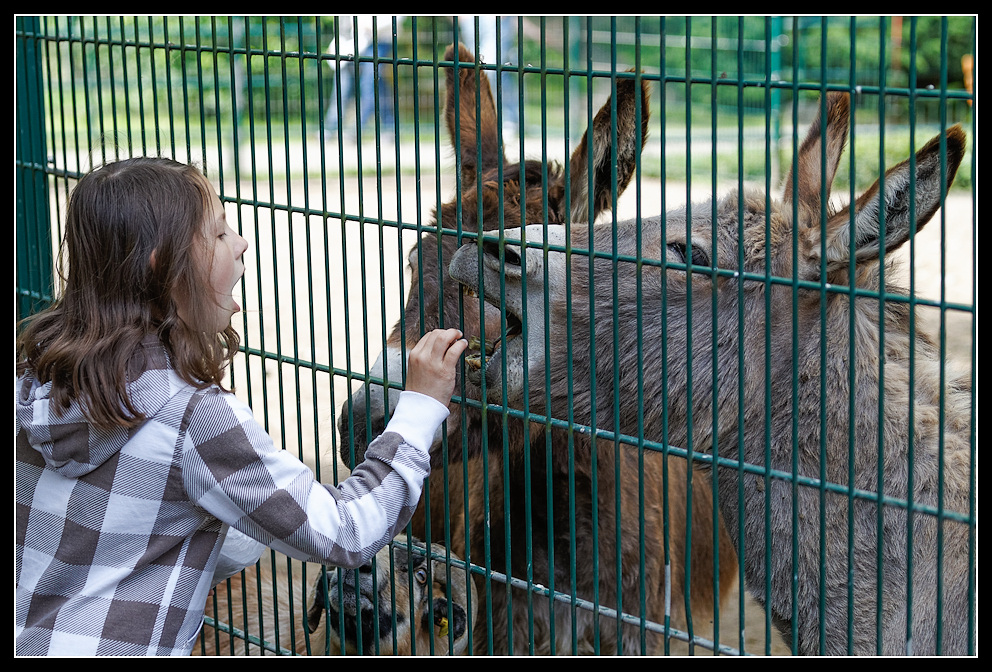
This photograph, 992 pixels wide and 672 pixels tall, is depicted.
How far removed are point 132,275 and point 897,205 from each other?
1.61m

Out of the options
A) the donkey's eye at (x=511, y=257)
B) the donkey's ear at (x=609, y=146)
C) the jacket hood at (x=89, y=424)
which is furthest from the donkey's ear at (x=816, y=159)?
the jacket hood at (x=89, y=424)

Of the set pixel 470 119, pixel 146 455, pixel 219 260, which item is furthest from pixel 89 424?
pixel 470 119

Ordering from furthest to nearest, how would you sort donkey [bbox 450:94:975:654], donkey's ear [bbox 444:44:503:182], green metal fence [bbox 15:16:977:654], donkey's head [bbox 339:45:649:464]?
1. donkey's ear [bbox 444:44:503:182]
2. donkey's head [bbox 339:45:649:464]
3. donkey [bbox 450:94:975:654]
4. green metal fence [bbox 15:16:977:654]

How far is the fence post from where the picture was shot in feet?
12.5

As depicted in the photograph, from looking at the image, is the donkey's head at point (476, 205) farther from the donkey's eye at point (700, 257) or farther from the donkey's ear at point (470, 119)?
the donkey's eye at point (700, 257)

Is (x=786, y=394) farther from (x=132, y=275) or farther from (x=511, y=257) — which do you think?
(x=132, y=275)

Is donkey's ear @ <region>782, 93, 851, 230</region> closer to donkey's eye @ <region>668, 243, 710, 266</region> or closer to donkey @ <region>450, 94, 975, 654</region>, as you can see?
donkey @ <region>450, 94, 975, 654</region>

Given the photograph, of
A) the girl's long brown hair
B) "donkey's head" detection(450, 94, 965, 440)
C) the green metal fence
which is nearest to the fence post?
the green metal fence

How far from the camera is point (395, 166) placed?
2363 mm

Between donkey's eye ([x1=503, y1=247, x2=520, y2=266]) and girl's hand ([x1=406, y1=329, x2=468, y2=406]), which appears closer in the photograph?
girl's hand ([x1=406, y1=329, x2=468, y2=406])

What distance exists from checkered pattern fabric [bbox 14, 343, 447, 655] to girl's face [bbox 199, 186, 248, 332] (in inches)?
6.8
